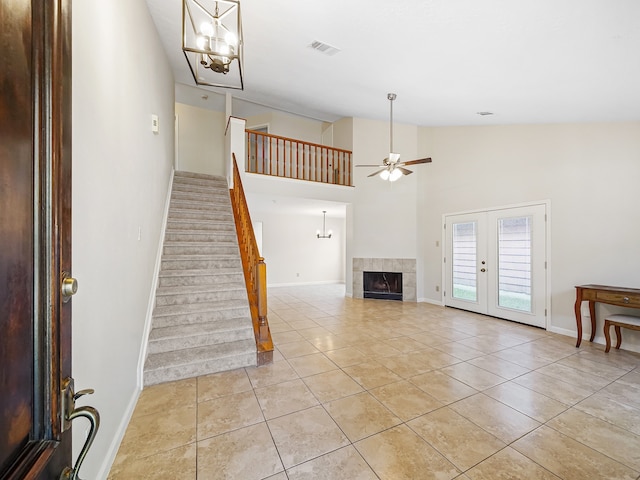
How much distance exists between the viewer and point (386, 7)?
9.52 ft

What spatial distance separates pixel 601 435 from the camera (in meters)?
1.98

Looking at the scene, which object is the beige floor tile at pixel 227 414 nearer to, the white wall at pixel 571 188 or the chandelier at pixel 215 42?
the chandelier at pixel 215 42

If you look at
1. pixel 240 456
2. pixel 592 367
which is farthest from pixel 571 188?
pixel 240 456

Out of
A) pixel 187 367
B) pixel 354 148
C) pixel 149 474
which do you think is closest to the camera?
pixel 149 474

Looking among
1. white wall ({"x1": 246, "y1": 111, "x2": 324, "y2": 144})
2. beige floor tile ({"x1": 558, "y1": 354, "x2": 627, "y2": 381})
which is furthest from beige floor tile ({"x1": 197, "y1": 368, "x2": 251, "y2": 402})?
white wall ({"x1": 246, "y1": 111, "x2": 324, "y2": 144})

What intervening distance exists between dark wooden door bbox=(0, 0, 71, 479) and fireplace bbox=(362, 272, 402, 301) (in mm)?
6222

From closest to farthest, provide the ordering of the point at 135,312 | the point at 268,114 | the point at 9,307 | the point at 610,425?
the point at 9,307 < the point at 610,425 < the point at 135,312 < the point at 268,114

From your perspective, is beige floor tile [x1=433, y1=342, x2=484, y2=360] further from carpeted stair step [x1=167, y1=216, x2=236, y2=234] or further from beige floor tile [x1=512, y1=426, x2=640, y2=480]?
carpeted stair step [x1=167, y1=216, x2=236, y2=234]

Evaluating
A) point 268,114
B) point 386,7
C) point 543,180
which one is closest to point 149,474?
point 386,7

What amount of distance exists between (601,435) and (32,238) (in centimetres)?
329

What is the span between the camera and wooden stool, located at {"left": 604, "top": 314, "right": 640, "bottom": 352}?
3127mm

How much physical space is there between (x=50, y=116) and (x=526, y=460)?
278 cm

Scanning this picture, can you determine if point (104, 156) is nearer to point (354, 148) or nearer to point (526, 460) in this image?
point (526, 460)

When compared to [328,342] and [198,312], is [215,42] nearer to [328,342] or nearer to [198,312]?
[198,312]
